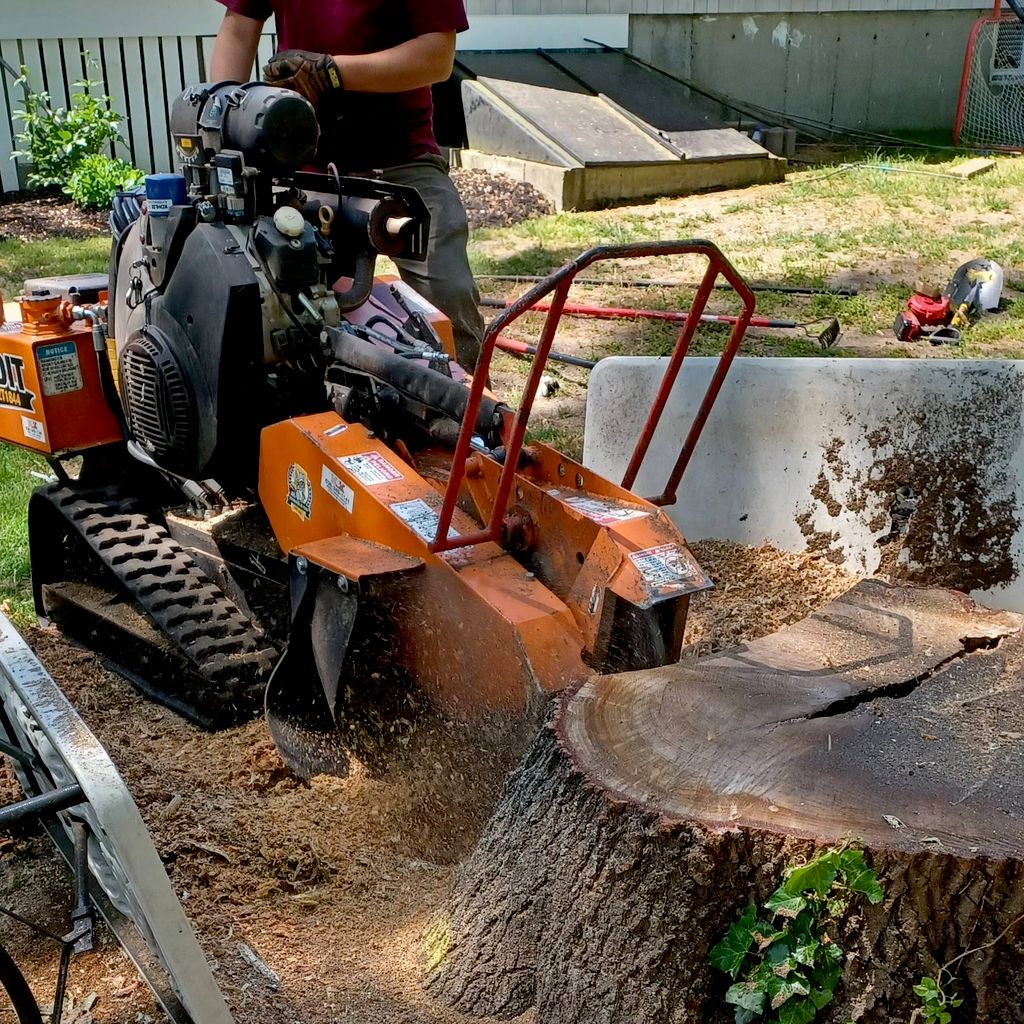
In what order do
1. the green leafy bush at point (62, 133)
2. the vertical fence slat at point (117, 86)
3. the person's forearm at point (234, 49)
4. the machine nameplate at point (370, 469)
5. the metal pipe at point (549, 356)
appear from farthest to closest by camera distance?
1. the vertical fence slat at point (117, 86)
2. the green leafy bush at point (62, 133)
3. the metal pipe at point (549, 356)
4. the person's forearm at point (234, 49)
5. the machine nameplate at point (370, 469)

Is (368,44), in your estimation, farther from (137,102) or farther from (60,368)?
(137,102)

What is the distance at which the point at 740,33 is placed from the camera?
11352 millimetres

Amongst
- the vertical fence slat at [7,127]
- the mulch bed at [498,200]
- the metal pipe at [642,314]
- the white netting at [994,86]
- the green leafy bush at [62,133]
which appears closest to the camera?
the metal pipe at [642,314]

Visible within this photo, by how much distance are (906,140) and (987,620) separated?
33.1 feet

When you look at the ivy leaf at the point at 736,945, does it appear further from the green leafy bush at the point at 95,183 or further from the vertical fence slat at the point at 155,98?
the vertical fence slat at the point at 155,98

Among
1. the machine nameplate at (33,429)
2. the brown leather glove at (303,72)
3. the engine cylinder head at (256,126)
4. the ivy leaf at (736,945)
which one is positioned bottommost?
the ivy leaf at (736,945)

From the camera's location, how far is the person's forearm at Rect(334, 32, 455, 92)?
3.47 m

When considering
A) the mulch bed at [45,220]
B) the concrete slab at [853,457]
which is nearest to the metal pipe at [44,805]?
the concrete slab at [853,457]

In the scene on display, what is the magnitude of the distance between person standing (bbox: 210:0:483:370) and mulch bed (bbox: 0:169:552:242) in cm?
425

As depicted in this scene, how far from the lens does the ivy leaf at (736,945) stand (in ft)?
6.36

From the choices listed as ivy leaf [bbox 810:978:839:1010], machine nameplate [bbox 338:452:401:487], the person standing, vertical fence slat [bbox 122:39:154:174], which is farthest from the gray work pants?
vertical fence slat [bbox 122:39:154:174]

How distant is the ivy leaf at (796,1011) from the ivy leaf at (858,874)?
8.3 inches

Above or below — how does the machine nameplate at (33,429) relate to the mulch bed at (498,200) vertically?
above

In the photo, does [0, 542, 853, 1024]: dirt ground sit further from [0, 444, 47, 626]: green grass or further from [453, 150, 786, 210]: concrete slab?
[453, 150, 786, 210]: concrete slab
